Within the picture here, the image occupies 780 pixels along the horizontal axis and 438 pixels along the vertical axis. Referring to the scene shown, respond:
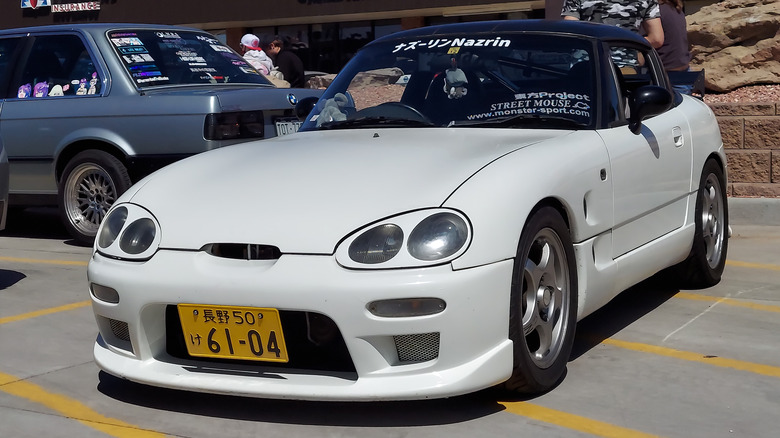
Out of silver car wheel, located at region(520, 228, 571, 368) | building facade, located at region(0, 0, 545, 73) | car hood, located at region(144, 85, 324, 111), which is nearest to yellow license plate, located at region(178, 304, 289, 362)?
silver car wheel, located at region(520, 228, 571, 368)

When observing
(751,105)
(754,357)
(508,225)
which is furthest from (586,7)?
(508,225)

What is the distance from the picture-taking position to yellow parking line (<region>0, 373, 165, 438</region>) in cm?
370

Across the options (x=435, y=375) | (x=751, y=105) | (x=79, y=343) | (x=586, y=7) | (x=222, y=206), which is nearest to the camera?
(x=435, y=375)

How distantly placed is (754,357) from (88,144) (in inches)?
194

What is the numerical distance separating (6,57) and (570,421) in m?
6.11

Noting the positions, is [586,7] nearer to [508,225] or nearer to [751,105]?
[751,105]

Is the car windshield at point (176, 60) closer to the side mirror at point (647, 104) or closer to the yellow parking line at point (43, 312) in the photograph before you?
the yellow parking line at point (43, 312)

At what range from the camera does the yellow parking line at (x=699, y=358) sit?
4375mm

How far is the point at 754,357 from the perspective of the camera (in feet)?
15.0

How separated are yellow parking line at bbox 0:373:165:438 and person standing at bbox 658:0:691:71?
18.7 ft

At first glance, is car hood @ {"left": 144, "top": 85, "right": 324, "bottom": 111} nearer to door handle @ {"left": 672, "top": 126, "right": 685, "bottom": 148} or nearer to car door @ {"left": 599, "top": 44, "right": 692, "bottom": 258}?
car door @ {"left": 599, "top": 44, "right": 692, "bottom": 258}

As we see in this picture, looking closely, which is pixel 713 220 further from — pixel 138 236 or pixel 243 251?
pixel 138 236

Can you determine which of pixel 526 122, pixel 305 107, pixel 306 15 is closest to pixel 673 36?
pixel 305 107

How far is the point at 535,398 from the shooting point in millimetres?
3973
